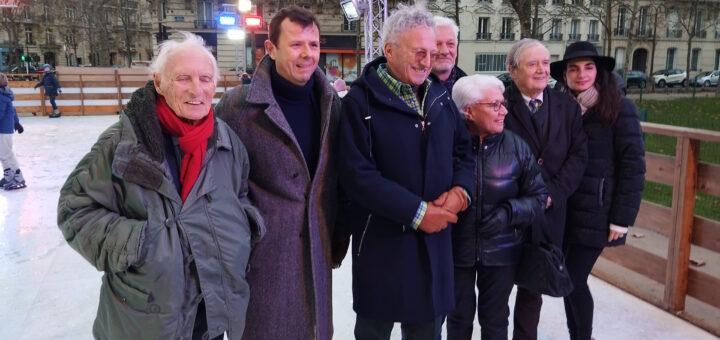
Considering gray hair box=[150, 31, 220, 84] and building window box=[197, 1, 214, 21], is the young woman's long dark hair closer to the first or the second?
gray hair box=[150, 31, 220, 84]

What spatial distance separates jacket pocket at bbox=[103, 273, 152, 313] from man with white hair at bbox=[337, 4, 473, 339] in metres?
0.82

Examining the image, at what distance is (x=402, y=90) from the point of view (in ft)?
6.95

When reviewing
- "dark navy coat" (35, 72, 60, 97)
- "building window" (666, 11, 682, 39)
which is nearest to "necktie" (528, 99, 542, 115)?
Answer: "dark navy coat" (35, 72, 60, 97)

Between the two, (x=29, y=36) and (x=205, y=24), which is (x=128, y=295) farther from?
(x=29, y=36)

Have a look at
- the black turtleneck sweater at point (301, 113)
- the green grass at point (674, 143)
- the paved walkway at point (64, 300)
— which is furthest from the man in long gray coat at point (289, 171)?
the green grass at point (674, 143)

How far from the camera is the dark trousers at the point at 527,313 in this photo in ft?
9.05

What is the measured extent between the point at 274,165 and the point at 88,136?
10.9m

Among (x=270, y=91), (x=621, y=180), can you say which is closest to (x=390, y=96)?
(x=270, y=91)

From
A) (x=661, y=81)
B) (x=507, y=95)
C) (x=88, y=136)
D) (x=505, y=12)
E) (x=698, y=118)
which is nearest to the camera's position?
(x=507, y=95)

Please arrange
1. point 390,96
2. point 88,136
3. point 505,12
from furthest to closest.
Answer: point 505,12
point 88,136
point 390,96

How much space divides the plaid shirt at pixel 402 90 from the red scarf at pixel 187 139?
0.70 m

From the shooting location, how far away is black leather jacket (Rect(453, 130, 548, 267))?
7.82 feet

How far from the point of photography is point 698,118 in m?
15.0

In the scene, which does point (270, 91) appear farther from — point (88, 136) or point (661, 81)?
point (661, 81)
